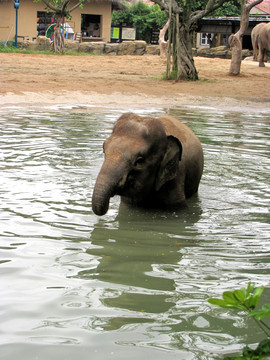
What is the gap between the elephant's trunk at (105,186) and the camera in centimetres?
525

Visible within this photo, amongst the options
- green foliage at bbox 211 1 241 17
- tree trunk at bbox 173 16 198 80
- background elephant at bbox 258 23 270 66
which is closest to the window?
green foliage at bbox 211 1 241 17

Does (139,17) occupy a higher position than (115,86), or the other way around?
(139,17)

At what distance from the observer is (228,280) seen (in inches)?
181

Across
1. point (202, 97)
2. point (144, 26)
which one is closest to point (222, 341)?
point (202, 97)

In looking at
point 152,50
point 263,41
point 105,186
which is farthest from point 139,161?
point 152,50

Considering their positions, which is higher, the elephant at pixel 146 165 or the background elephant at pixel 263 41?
the background elephant at pixel 263 41

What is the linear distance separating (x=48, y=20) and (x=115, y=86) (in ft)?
80.8

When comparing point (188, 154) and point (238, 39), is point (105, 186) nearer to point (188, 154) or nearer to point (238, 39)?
point (188, 154)

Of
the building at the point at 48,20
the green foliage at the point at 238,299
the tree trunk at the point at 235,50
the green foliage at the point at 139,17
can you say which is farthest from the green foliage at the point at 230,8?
the green foliage at the point at 238,299

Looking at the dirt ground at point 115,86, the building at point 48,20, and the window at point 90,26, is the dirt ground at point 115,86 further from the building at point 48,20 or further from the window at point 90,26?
the window at point 90,26

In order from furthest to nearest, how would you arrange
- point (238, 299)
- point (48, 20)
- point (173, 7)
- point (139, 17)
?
point (139, 17) → point (48, 20) → point (173, 7) → point (238, 299)

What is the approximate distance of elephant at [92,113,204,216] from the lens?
17.9ft

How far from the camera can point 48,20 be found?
41.7 meters

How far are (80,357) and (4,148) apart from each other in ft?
22.0
